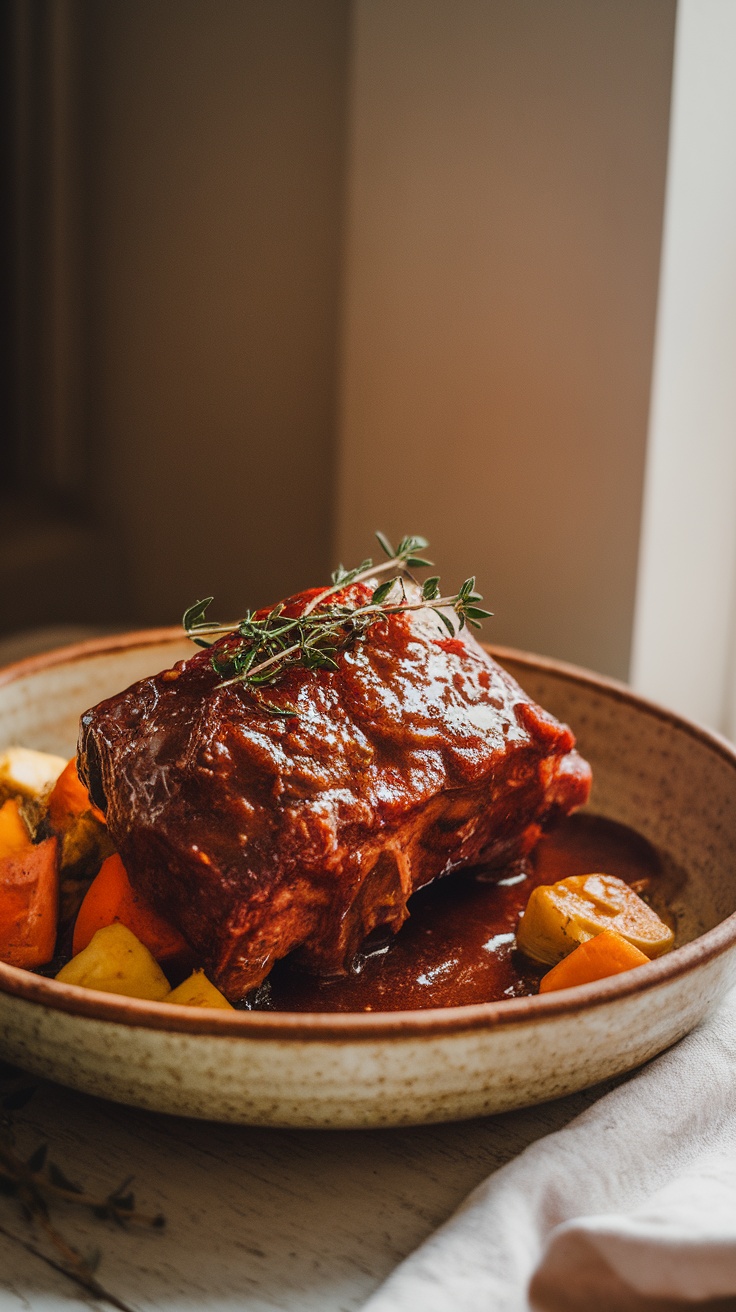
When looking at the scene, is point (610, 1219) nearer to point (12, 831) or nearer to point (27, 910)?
point (27, 910)

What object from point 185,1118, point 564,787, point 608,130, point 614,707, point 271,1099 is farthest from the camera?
point 608,130

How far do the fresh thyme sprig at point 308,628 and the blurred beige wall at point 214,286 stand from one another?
1.65m

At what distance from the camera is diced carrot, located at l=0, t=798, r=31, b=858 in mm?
1213

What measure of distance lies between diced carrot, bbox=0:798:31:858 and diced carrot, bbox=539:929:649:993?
1.74ft

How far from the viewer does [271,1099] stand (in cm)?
95

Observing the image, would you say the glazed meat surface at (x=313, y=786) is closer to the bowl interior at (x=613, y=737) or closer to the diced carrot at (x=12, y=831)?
the diced carrot at (x=12, y=831)

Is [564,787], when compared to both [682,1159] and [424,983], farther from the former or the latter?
[682,1159]

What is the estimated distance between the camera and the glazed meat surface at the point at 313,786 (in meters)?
1.07

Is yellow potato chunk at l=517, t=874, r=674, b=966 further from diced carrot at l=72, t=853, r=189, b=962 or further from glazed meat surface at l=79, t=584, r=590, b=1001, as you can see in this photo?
→ diced carrot at l=72, t=853, r=189, b=962

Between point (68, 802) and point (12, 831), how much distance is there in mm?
64

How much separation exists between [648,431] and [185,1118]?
53.1 inches

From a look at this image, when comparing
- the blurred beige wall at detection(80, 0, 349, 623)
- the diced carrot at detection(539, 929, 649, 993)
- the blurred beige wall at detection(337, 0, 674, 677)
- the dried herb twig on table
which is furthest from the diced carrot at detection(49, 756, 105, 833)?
→ the blurred beige wall at detection(80, 0, 349, 623)

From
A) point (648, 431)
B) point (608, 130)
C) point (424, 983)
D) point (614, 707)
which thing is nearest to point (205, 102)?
point (608, 130)

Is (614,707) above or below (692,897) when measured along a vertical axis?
above
